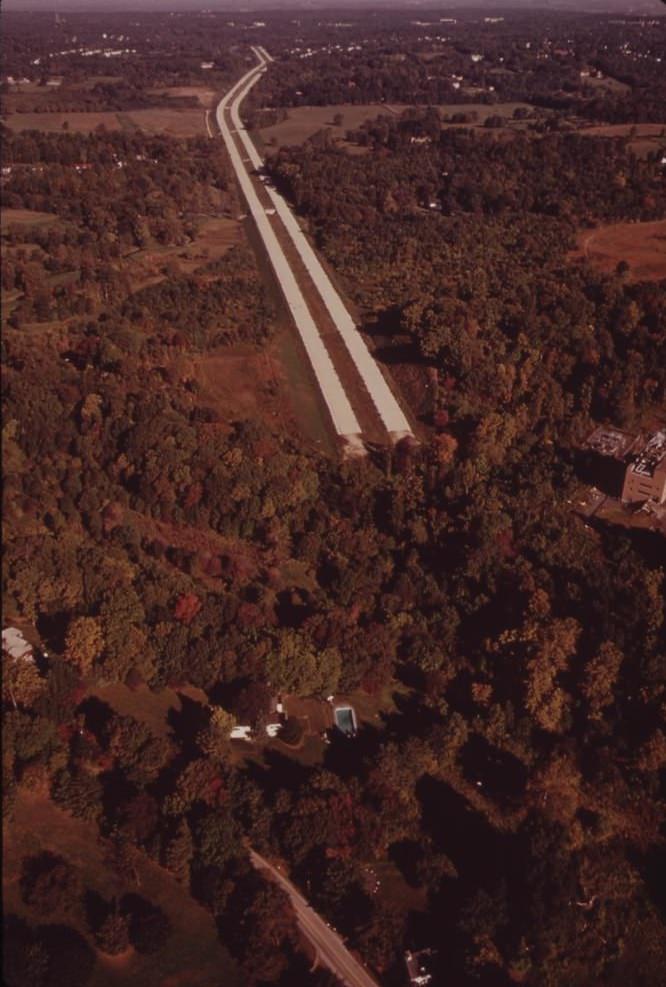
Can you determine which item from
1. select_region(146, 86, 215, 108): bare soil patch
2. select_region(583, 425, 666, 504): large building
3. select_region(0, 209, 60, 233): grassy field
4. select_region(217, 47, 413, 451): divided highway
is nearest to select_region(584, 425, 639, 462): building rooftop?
select_region(583, 425, 666, 504): large building

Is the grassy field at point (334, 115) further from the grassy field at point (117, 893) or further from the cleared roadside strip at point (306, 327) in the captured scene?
the grassy field at point (117, 893)

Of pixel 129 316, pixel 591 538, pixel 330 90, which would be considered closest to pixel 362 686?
pixel 591 538

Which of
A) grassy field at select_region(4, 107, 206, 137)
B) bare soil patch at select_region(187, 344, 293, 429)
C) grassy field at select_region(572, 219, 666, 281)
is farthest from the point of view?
grassy field at select_region(4, 107, 206, 137)

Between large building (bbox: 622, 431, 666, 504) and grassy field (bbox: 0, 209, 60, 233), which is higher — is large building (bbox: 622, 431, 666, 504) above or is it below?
below

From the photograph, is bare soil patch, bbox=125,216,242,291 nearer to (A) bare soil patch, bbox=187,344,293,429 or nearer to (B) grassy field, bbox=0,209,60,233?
(B) grassy field, bbox=0,209,60,233

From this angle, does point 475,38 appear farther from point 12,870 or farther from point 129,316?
point 12,870

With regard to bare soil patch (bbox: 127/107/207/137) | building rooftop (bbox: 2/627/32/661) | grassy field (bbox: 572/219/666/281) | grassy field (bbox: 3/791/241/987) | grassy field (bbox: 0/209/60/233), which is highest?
grassy field (bbox: 0/209/60/233)

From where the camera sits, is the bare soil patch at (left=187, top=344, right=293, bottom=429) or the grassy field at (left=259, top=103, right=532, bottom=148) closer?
→ the bare soil patch at (left=187, top=344, right=293, bottom=429)
